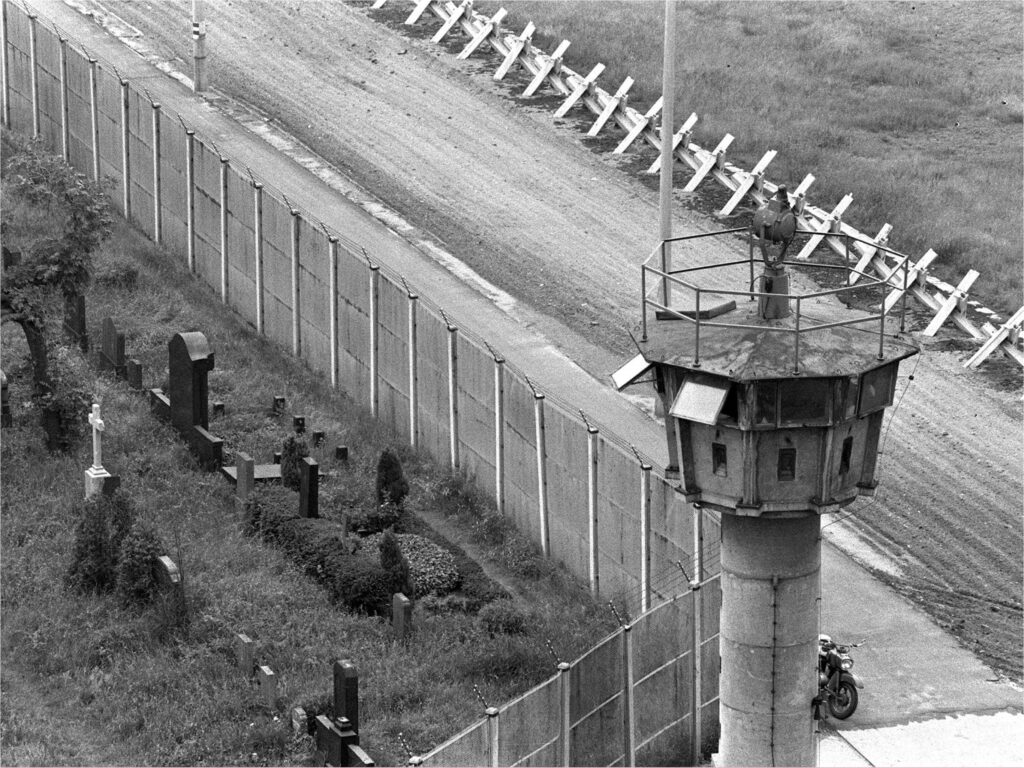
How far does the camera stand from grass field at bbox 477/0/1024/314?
128 feet

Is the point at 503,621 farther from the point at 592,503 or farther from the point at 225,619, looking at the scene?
the point at 225,619

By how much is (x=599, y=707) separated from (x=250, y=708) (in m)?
4.13

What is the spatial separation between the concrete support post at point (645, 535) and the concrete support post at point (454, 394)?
558 cm

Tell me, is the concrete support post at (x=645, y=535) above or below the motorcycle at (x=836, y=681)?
above

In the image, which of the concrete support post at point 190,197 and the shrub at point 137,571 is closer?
the shrub at point 137,571

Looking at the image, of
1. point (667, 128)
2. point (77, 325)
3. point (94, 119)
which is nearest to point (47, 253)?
point (77, 325)

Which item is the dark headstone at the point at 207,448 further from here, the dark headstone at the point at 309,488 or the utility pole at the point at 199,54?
the utility pole at the point at 199,54

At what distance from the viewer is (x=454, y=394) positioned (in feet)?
95.6

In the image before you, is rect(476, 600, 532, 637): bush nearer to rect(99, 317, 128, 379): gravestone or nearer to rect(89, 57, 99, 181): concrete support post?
rect(99, 317, 128, 379): gravestone

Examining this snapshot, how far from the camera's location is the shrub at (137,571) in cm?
2428

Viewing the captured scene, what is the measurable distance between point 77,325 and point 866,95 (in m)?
21.7

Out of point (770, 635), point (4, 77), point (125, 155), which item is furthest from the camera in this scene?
point (4, 77)

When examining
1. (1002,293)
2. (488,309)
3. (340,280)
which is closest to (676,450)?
(340,280)

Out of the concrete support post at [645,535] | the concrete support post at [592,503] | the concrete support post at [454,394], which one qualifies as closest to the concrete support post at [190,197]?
the concrete support post at [454,394]
